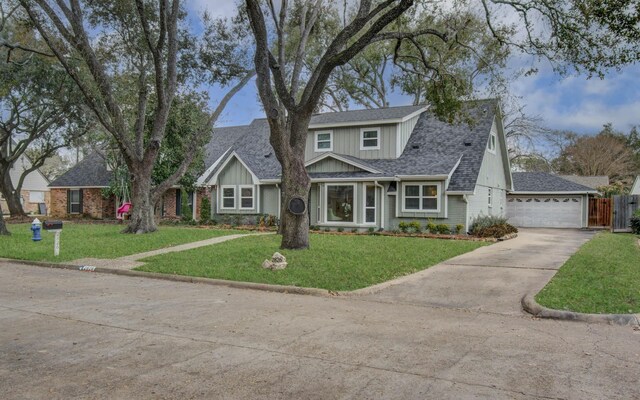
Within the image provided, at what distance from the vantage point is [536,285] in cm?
932

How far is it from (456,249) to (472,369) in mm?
10768

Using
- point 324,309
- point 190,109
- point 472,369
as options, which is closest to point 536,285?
point 324,309

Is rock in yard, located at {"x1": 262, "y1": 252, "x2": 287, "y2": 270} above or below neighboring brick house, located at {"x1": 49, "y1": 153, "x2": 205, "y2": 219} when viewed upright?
below

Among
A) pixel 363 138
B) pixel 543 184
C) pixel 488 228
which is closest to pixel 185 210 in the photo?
pixel 363 138

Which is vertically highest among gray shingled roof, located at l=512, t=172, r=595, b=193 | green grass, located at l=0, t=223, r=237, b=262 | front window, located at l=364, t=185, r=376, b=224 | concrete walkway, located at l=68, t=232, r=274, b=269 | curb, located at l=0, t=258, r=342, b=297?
gray shingled roof, located at l=512, t=172, r=595, b=193

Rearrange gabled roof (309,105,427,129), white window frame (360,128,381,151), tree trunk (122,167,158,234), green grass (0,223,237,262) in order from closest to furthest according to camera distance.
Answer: green grass (0,223,237,262) < tree trunk (122,167,158,234) < gabled roof (309,105,427,129) < white window frame (360,128,381,151)

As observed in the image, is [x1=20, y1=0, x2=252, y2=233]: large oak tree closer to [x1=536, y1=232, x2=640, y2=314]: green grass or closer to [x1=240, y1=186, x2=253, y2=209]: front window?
[x1=240, y1=186, x2=253, y2=209]: front window

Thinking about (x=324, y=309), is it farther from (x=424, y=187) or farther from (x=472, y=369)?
(x=424, y=187)

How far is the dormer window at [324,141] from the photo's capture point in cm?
2444

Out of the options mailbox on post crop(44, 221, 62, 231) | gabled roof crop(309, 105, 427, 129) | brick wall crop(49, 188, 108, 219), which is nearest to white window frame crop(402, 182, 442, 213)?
gabled roof crop(309, 105, 427, 129)

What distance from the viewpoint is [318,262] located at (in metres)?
11.4

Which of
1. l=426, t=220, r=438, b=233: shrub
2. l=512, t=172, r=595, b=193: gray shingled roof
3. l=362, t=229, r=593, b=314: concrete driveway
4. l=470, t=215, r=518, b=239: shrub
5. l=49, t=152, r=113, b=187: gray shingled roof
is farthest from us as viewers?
l=49, t=152, r=113, b=187: gray shingled roof

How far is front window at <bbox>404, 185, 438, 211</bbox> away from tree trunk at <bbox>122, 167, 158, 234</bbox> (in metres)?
10.8

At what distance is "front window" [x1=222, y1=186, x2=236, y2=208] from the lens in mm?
25594
